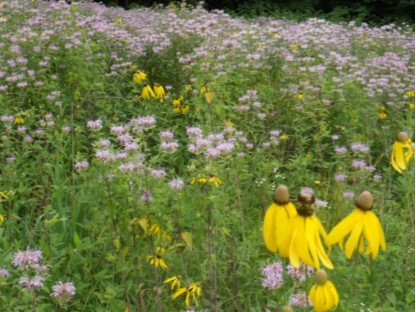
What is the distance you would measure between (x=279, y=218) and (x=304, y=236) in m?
0.07

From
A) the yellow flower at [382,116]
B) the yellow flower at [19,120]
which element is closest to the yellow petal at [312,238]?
the yellow flower at [19,120]

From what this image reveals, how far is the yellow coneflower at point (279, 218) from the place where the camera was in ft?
3.70

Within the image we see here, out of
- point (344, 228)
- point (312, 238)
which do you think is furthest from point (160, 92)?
point (312, 238)

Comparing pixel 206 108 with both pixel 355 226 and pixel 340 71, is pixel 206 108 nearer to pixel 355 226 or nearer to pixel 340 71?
pixel 340 71

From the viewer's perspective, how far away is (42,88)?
3.83 metres

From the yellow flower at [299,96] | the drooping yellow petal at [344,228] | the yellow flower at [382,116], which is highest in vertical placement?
the drooping yellow petal at [344,228]

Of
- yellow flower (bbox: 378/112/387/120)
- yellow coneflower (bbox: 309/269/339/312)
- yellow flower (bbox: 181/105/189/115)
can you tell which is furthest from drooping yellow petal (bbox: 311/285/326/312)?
yellow flower (bbox: 378/112/387/120)

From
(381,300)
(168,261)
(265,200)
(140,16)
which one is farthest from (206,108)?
(140,16)

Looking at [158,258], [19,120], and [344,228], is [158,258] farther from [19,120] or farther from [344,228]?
[19,120]

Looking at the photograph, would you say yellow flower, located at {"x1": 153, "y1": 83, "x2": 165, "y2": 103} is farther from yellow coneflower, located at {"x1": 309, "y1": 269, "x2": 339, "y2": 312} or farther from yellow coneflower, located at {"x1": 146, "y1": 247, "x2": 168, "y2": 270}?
yellow coneflower, located at {"x1": 309, "y1": 269, "x2": 339, "y2": 312}

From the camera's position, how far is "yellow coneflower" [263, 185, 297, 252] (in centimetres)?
113

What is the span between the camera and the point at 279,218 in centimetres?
114

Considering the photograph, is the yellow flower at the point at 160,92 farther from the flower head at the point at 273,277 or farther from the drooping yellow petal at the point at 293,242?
the drooping yellow petal at the point at 293,242

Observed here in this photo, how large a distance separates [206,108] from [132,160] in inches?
46.5
